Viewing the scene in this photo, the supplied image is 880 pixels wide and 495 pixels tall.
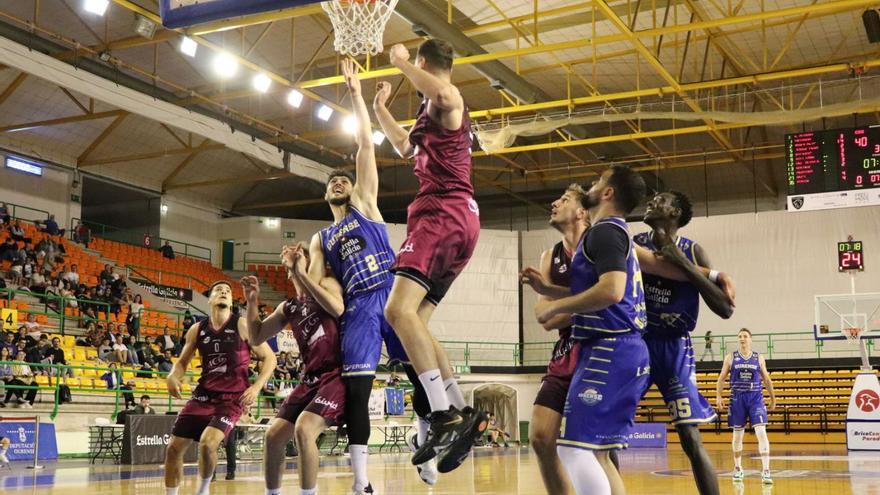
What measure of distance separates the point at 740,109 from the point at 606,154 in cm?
479

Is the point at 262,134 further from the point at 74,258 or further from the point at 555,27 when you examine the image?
the point at 555,27

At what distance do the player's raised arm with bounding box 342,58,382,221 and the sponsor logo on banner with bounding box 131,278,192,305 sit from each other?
23862mm

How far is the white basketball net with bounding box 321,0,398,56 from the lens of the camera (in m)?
9.82

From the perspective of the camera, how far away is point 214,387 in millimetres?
8430

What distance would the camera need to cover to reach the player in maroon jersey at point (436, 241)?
504 centimetres

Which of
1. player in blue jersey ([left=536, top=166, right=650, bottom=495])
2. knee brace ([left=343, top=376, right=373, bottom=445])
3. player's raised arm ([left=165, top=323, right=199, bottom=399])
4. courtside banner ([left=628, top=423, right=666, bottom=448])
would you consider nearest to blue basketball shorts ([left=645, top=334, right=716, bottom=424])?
player in blue jersey ([left=536, top=166, right=650, bottom=495])

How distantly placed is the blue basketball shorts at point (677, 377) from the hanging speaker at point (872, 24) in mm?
18233

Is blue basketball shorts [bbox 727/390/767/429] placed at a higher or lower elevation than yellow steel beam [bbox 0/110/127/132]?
lower

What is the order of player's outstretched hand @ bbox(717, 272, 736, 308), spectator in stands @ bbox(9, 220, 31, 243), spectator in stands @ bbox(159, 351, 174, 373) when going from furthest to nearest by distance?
spectator in stands @ bbox(9, 220, 31, 243), spectator in stands @ bbox(159, 351, 174, 373), player's outstretched hand @ bbox(717, 272, 736, 308)

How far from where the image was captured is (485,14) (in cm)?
2198

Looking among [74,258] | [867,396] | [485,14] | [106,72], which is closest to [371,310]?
[485,14]

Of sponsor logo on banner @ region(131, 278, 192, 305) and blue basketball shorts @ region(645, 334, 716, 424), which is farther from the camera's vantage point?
sponsor logo on banner @ region(131, 278, 192, 305)

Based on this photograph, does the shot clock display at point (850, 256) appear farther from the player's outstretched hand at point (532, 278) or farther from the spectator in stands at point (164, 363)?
the player's outstretched hand at point (532, 278)

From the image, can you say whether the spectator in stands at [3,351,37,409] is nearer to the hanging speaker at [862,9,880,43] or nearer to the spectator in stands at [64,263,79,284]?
the spectator in stands at [64,263,79,284]
